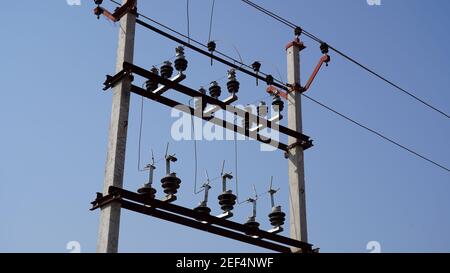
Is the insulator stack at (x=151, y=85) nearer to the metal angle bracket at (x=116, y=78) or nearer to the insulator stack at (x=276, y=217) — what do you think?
the metal angle bracket at (x=116, y=78)

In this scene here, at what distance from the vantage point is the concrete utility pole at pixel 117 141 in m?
11.4

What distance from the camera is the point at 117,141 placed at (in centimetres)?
1217

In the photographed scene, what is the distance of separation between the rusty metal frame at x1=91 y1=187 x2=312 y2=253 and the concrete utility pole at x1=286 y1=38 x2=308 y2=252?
34 cm

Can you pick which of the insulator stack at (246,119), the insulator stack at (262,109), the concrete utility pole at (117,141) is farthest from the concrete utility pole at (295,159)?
the concrete utility pole at (117,141)

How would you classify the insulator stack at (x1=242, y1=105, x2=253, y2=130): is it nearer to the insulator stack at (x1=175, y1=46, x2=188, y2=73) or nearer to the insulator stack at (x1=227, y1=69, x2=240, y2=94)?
the insulator stack at (x1=227, y1=69, x2=240, y2=94)

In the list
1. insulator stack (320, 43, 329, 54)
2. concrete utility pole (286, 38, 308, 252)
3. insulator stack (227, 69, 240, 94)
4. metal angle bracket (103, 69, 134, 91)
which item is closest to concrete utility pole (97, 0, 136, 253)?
metal angle bracket (103, 69, 134, 91)

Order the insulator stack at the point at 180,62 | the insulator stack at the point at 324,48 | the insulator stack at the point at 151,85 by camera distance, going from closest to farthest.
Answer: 1. the insulator stack at the point at 151,85
2. the insulator stack at the point at 180,62
3. the insulator stack at the point at 324,48

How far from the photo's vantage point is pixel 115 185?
11797 millimetres

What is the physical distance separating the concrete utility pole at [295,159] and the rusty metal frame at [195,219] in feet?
1.12

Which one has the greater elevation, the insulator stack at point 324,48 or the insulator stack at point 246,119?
the insulator stack at point 324,48
